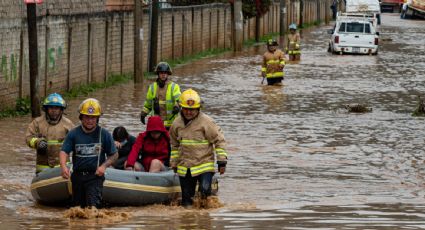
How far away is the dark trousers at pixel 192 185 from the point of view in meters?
14.3

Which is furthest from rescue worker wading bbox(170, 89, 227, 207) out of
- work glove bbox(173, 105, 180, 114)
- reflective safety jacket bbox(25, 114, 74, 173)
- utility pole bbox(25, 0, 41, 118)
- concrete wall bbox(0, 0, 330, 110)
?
concrete wall bbox(0, 0, 330, 110)

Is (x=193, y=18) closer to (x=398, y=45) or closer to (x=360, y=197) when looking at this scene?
(x=398, y=45)

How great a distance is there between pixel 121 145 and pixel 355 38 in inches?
1385

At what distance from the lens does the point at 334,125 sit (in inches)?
965

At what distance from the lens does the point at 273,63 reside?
33188 millimetres

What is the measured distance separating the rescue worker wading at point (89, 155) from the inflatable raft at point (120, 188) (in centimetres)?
51

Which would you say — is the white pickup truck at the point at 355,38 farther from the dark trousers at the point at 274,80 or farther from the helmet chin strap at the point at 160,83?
the helmet chin strap at the point at 160,83

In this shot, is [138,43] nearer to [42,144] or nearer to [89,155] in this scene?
[42,144]

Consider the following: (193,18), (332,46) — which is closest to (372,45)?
(332,46)

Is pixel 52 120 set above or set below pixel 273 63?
above

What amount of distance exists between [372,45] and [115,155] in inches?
1470

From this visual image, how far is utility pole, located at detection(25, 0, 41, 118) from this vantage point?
22844 mm

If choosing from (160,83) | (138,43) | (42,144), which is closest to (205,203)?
(42,144)

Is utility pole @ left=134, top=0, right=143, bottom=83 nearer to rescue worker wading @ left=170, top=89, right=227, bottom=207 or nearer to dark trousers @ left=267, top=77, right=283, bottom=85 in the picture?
dark trousers @ left=267, top=77, right=283, bottom=85
